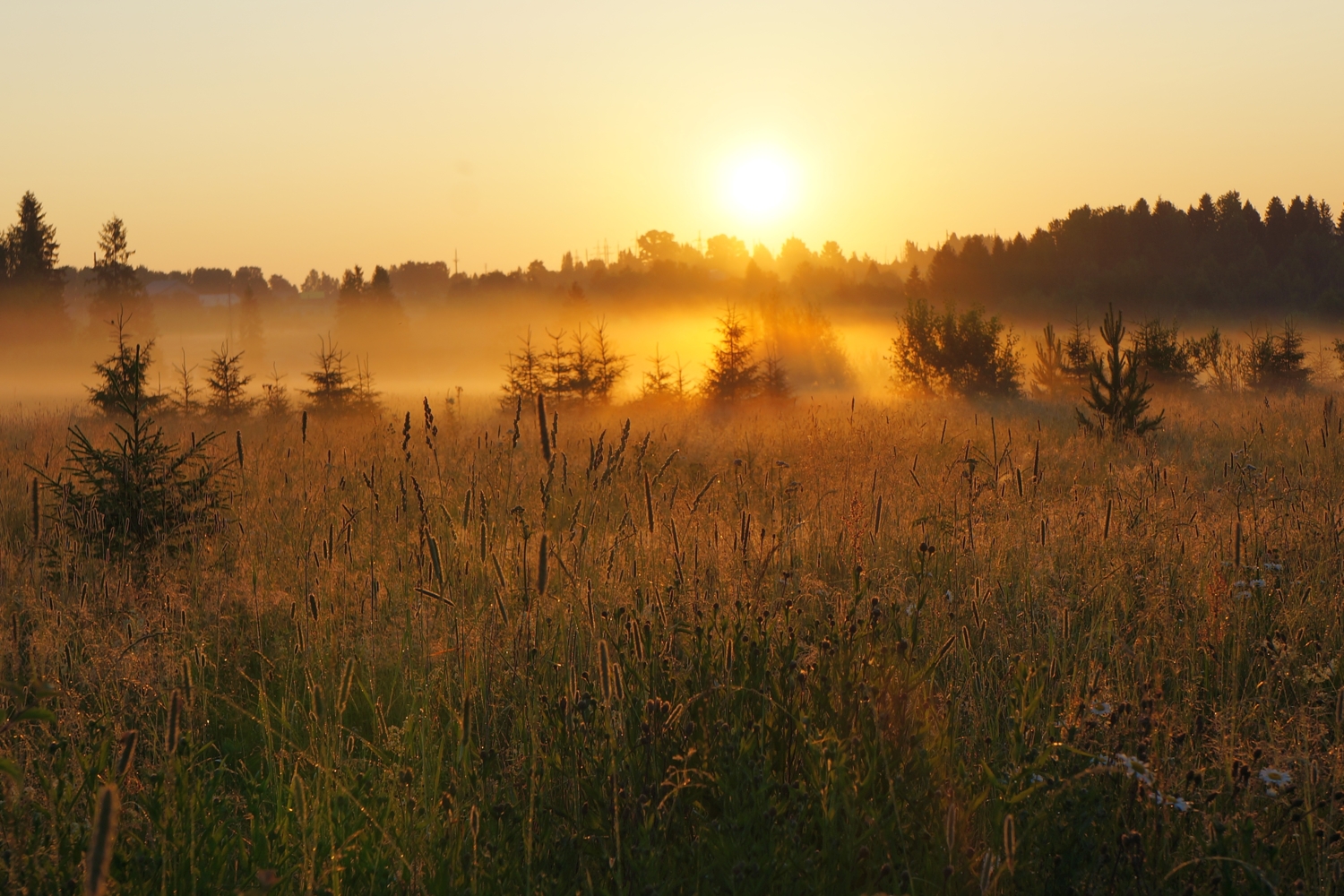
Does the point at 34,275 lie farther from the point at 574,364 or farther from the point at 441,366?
the point at 574,364

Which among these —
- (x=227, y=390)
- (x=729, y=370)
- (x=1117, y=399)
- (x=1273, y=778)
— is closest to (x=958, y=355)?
(x=729, y=370)

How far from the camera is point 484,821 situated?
97.4 inches

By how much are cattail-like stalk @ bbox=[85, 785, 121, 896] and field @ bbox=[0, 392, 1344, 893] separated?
65cm

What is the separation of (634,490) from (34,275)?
46339 mm

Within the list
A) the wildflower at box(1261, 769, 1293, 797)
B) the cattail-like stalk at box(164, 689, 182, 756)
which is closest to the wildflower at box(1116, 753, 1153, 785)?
the wildflower at box(1261, 769, 1293, 797)

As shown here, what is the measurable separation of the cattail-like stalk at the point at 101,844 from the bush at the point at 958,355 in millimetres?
23471

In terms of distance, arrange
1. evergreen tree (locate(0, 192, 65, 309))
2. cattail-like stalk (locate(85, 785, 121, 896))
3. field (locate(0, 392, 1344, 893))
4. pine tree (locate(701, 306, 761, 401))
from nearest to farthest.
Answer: cattail-like stalk (locate(85, 785, 121, 896))
field (locate(0, 392, 1344, 893))
pine tree (locate(701, 306, 761, 401))
evergreen tree (locate(0, 192, 65, 309))

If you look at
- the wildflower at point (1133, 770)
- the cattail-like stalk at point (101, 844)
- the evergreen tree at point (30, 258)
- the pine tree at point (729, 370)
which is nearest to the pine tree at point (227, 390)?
the pine tree at point (729, 370)

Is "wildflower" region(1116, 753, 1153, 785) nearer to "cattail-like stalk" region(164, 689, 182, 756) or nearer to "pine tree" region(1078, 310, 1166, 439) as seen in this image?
"cattail-like stalk" region(164, 689, 182, 756)

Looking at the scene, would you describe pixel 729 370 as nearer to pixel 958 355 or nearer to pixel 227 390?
pixel 958 355

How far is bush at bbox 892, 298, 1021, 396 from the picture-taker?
23.1m

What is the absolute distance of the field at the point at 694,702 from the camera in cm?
216

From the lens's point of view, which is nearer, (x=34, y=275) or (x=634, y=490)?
(x=634, y=490)

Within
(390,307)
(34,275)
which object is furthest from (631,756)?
(390,307)
